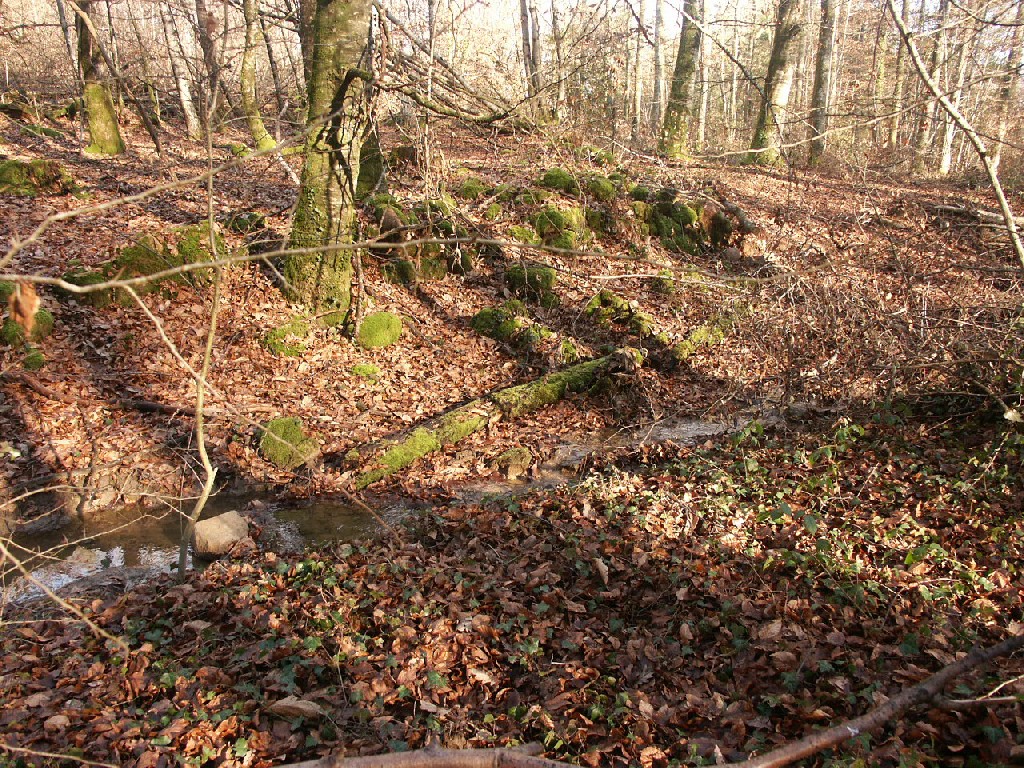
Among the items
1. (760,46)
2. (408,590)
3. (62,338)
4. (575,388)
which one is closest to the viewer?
(408,590)

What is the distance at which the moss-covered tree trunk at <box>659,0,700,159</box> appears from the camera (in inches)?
628

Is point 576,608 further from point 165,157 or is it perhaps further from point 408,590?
point 165,157

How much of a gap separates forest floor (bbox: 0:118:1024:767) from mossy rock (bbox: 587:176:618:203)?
4.74 metres

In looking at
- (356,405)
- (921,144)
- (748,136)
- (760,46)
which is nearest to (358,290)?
(356,405)

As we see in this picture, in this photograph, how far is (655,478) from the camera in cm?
613

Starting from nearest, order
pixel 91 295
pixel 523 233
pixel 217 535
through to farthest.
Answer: pixel 217 535 < pixel 91 295 < pixel 523 233

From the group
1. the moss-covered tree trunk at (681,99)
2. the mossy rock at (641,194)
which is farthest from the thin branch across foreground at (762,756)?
the moss-covered tree trunk at (681,99)

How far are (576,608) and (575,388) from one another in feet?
14.4

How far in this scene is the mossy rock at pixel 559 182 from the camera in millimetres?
13367

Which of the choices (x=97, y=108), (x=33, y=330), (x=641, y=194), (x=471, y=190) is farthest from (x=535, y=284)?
(x=97, y=108)

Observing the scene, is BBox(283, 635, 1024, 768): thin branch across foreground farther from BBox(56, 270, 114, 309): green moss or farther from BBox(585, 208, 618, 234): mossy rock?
BBox(585, 208, 618, 234): mossy rock

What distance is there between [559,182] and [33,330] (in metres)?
9.55

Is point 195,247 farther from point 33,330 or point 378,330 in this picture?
point 378,330

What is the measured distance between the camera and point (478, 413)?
7.92m
